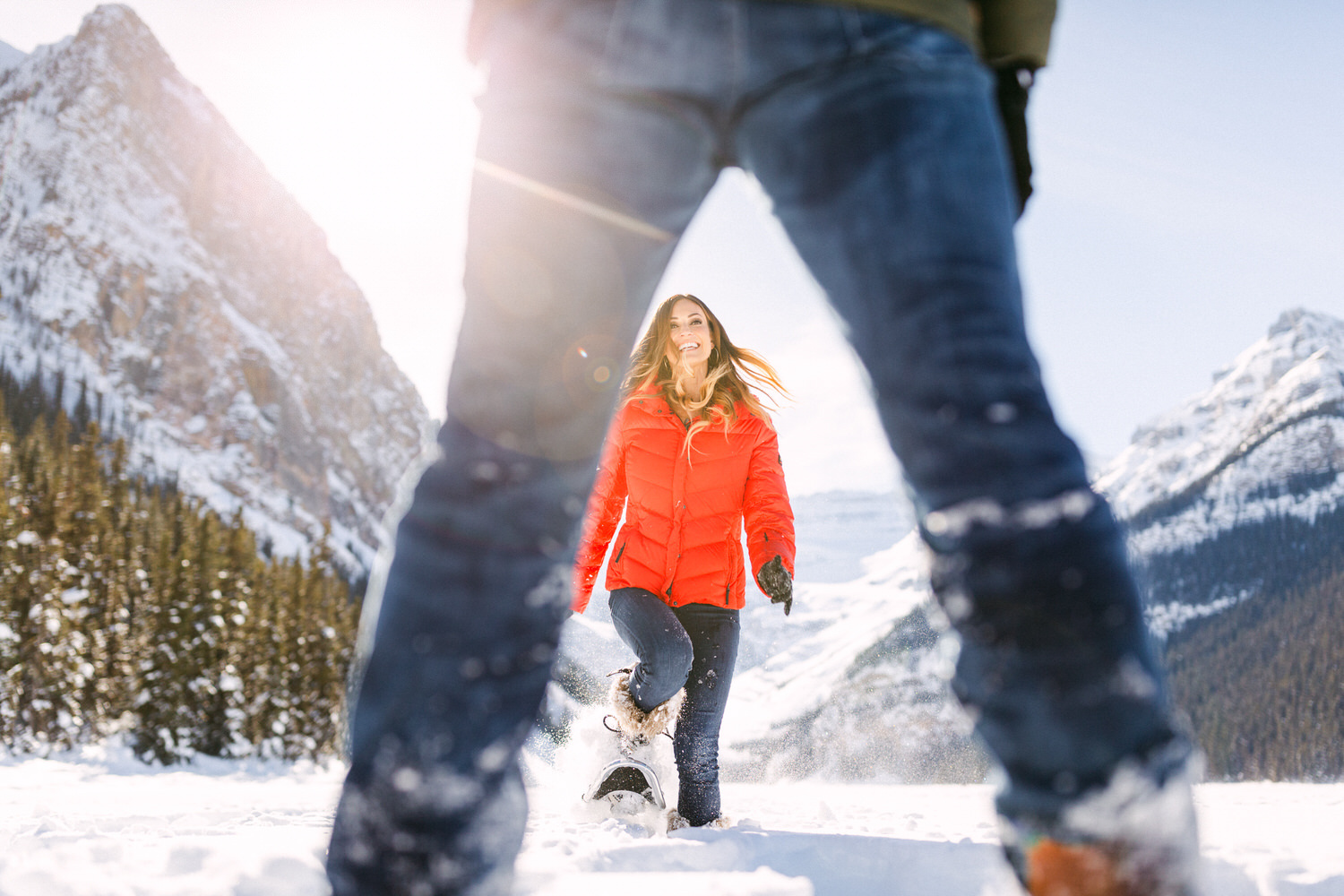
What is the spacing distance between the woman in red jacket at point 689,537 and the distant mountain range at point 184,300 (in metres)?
109

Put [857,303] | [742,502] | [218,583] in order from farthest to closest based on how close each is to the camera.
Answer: [218,583] → [742,502] → [857,303]

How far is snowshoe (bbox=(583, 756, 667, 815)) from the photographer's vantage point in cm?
328

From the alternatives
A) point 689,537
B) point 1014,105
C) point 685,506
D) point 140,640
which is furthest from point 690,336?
point 140,640

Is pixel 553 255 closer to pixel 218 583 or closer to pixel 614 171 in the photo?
pixel 614 171

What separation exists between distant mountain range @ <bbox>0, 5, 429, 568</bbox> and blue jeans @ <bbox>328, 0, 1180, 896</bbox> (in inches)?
4394

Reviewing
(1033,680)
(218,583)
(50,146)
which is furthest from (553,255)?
(50,146)

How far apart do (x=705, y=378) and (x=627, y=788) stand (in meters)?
1.94

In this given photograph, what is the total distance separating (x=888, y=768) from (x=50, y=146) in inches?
7201

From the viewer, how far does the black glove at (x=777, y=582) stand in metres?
3.23

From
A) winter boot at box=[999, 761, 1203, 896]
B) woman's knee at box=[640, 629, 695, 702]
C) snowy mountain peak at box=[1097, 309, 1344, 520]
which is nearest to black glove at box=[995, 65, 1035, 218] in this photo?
winter boot at box=[999, 761, 1203, 896]

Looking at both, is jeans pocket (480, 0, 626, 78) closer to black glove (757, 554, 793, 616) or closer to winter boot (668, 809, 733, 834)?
black glove (757, 554, 793, 616)

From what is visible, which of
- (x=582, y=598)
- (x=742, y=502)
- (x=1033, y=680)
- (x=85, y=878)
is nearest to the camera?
(x=1033, y=680)

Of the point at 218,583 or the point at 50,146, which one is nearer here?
the point at 218,583

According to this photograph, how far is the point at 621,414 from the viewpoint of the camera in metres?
Answer: 3.75
